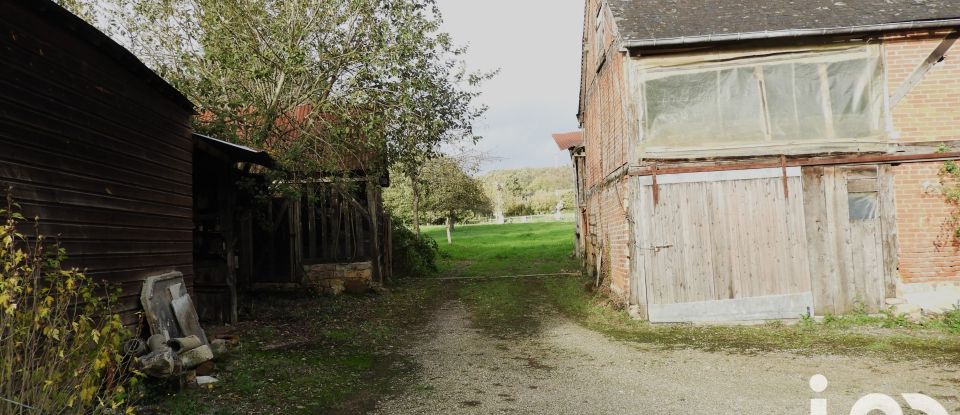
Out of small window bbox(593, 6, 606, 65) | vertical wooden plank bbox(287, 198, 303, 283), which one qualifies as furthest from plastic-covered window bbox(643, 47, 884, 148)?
vertical wooden plank bbox(287, 198, 303, 283)

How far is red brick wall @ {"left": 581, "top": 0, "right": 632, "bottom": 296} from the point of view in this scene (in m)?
10.7

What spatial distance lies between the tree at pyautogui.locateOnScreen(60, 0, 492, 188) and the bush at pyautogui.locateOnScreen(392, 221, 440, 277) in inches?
304

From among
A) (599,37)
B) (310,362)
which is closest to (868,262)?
(599,37)

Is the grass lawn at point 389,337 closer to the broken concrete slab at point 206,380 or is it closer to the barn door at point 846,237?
the broken concrete slab at point 206,380

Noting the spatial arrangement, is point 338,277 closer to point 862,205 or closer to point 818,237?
point 818,237

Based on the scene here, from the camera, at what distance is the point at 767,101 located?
9992 millimetres

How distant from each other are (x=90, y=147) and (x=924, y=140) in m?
12.4

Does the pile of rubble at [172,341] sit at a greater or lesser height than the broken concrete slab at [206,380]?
greater

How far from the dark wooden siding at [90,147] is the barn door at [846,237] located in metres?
10.2

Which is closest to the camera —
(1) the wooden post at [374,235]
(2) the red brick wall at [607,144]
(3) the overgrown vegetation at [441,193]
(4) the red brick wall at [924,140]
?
(4) the red brick wall at [924,140]

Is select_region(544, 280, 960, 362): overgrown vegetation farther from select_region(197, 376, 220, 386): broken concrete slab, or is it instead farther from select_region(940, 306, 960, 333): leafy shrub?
select_region(197, 376, 220, 386): broken concrete slab

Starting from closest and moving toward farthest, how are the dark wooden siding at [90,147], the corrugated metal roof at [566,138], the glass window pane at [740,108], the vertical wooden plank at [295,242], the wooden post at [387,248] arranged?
the dark wooden siding at [90,147], the glass window pane at [740,108], the vertical wooden plank at [295,242], the wooden post at [387,248], the corrugated metal roof at [566,138]

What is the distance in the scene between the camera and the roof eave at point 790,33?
943 centimetres

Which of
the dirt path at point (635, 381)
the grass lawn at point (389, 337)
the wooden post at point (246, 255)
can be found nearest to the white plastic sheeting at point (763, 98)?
the grass lawn at point (389, 337)
